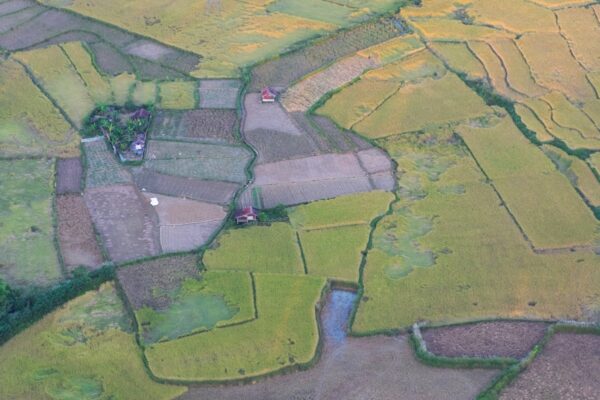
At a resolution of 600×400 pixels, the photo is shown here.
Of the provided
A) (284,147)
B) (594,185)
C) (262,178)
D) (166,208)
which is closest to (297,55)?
(284,147)

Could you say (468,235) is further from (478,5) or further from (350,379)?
(478,5)

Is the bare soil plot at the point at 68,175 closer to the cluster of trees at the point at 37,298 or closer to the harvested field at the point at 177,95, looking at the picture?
the cluster of trees at the point at 37,298

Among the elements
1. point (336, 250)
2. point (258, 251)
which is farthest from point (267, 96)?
point (336, 250)

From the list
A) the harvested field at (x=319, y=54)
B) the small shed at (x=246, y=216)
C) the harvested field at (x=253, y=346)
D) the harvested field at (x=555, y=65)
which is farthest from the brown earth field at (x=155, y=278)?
the harvested field at (x=555, y=65)

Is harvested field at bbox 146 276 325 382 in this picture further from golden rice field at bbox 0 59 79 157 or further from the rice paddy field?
golden rice field at bbox 0 59 79 157

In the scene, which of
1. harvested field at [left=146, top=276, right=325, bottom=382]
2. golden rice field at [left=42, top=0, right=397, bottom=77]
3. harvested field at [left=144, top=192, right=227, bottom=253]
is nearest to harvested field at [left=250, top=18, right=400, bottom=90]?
golden rice field at [left=42, top=0, right=397, bottom=77]

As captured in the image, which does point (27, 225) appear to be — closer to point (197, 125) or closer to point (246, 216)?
point (246, 216)

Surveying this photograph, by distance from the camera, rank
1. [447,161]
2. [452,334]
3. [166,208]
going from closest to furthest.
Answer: [452,334], [166,208], [447,161]
